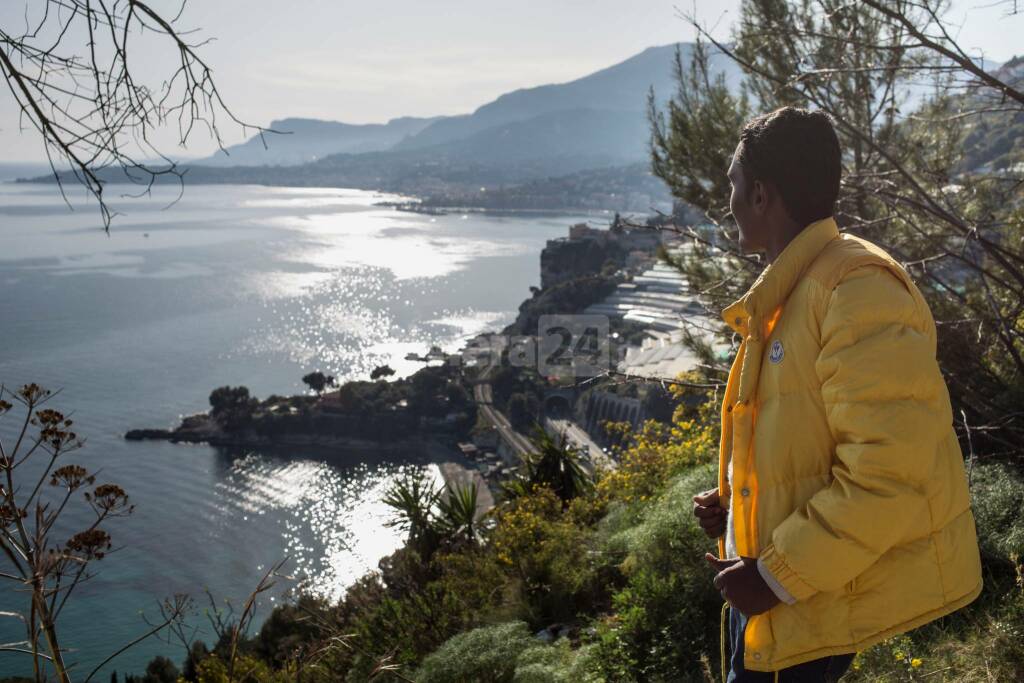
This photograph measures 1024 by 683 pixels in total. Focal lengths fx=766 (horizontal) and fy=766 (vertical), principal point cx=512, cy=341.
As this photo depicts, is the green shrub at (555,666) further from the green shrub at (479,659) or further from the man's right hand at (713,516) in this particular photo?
the man's right hand at (713,516)

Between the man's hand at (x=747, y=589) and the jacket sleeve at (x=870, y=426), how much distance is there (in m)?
0.04

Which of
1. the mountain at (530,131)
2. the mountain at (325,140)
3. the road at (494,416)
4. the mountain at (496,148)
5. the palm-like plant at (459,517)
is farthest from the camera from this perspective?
the mountain at (325,140)

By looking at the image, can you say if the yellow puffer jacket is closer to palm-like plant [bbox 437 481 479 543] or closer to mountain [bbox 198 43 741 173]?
palm-like plant [bbox 437 481 479 543]

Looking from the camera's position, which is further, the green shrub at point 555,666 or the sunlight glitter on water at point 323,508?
the sunlight glitter on water at point 323,508

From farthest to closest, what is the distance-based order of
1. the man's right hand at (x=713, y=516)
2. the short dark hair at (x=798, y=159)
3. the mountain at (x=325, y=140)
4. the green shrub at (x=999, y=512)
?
the mountain at (x=325, y=140) → the green shrub at (x=999, y=512) → the man's right hand at (x=713, y=516) → the short dark hair at (x=798, y=159)

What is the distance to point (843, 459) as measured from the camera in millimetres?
797

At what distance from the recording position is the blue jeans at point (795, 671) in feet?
3.10

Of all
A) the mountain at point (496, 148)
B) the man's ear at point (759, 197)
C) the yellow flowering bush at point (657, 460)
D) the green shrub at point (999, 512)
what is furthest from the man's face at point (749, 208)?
the mountain at point (496, 148)

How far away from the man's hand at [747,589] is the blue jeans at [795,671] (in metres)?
0.10

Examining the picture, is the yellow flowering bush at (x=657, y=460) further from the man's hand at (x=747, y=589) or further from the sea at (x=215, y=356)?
the man's hand at (x=747, y=589)

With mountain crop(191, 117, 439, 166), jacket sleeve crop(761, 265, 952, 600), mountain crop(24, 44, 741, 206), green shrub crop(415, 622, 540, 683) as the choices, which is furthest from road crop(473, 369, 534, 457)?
mountain crop(191, 117, 439, 166)

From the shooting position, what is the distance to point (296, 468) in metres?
21.8

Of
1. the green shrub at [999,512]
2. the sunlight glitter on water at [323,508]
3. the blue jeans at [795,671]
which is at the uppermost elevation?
the blue jeans at [795,671]

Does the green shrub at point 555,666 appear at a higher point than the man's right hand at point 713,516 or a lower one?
lower
